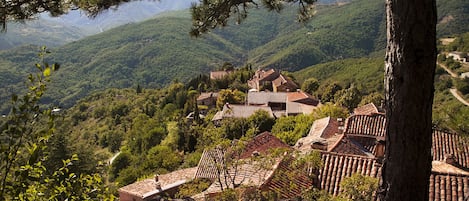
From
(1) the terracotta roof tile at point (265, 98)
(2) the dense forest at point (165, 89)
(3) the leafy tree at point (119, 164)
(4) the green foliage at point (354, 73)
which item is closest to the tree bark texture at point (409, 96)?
(2) the dense forest at point (165, 89)

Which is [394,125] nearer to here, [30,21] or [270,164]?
[30,21]

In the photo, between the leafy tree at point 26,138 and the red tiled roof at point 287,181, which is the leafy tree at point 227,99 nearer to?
the red tiled roof at point 287,181

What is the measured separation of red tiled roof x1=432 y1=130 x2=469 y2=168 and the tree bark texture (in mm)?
13043

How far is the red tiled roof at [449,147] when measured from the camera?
576 inches

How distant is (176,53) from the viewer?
13825 cm

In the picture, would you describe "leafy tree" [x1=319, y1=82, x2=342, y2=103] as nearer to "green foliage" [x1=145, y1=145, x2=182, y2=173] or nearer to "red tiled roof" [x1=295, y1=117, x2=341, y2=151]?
"red tiled roof" [x1=295, y1=117, x2=341, y2=151]

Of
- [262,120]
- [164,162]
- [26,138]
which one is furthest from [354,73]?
[26,138]

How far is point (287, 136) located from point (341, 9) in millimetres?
Answer: 147541

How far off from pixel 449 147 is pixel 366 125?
11.0 ft

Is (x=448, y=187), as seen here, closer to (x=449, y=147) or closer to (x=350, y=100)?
(x=449, y=147)

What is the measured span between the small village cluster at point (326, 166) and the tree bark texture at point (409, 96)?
89.3 inches

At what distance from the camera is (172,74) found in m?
125

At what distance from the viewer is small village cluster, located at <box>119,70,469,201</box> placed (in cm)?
999

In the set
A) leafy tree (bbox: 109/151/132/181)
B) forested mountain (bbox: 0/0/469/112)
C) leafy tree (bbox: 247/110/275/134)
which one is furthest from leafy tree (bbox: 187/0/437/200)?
forested mountain (bbox: 0/0/469/112)
